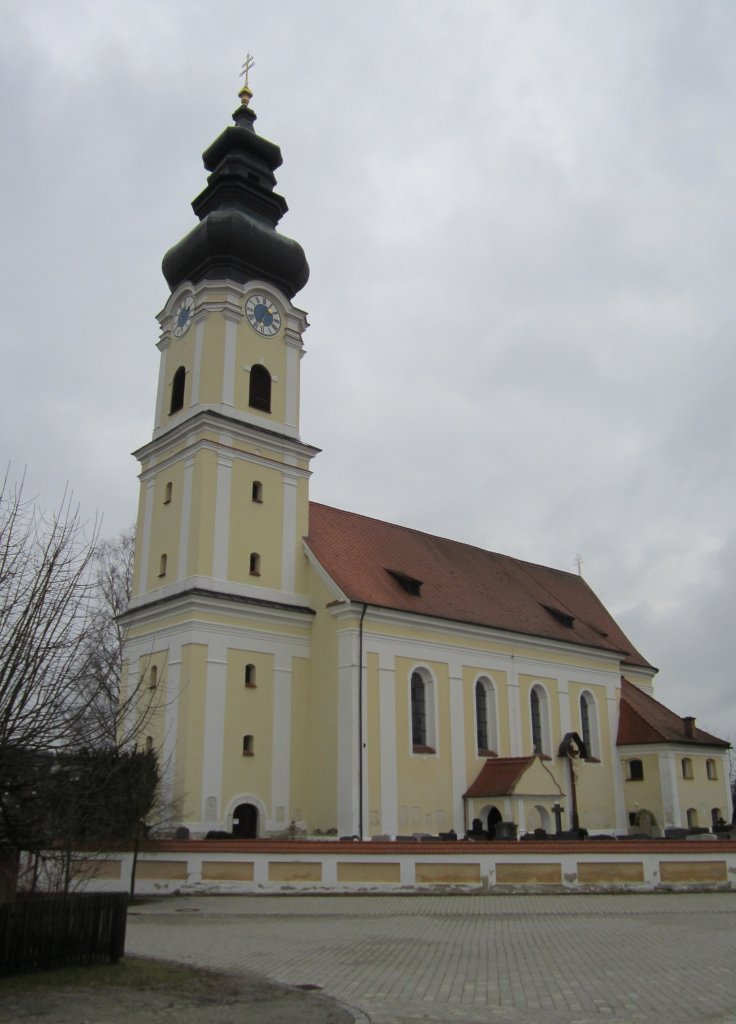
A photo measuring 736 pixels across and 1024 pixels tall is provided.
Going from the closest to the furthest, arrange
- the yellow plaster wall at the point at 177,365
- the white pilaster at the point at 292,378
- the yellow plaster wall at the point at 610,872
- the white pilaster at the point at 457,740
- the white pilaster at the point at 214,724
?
the yellow plaster wall at the point at 610,872 → the white pilaster at the point at 214,724 → the white pilaster at the point at 457,740 → the yellow plaster wall at the point at 177,365 → the white pilaster at the point at 292,378

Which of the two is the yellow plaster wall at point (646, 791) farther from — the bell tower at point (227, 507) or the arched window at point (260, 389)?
the arched window at point (260, 389)

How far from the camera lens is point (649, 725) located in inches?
1389

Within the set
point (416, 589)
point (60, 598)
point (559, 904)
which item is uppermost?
point (416, 589)

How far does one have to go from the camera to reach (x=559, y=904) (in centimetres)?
1786

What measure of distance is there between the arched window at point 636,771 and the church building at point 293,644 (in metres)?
0.05

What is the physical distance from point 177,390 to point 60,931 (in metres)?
22.0

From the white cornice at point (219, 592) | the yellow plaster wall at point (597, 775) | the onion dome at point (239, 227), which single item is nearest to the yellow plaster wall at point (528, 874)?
the white cornice at point (219, 592)

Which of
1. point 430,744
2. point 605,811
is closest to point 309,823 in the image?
point 430,744

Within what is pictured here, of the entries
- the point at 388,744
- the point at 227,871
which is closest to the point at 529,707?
the point at 388,744

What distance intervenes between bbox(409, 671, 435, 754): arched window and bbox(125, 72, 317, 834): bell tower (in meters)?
3.98

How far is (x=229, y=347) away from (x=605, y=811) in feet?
71.2

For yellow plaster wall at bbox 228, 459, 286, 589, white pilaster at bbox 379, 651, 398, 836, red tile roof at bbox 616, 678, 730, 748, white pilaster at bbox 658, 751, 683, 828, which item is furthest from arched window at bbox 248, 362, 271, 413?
white pilaster at bbox 658, 751, 683, 828

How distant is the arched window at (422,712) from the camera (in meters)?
28.4

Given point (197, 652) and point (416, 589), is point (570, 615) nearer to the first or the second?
point (416, 589)
